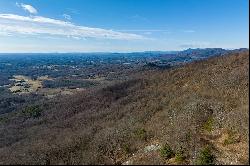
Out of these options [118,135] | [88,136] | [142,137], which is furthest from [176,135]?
[88,136]

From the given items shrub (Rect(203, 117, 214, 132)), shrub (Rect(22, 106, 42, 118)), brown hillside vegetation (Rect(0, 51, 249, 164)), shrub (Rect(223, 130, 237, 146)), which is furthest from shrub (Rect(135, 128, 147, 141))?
shrub (Rect(22, 106, 42, 118))

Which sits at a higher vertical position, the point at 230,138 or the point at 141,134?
the point at 230,138

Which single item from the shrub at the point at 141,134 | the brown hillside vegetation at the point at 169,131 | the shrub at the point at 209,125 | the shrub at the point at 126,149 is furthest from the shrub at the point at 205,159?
the shrub at the point at 141,134

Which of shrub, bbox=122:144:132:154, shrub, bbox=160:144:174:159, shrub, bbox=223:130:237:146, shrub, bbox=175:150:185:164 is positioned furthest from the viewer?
shrub, bbox=122:144:132:154

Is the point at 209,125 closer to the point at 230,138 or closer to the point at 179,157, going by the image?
the point at 230,138

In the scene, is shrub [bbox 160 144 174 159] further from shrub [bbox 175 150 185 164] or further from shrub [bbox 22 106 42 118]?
shrub [bbox 22 106 42 118]

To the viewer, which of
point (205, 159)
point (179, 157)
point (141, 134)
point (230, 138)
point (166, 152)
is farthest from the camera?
point (141, 134)

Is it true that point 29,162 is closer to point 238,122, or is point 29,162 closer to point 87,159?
point 87,159

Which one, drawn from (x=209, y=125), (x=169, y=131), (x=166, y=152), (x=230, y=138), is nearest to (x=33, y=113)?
(x=169, y=131)

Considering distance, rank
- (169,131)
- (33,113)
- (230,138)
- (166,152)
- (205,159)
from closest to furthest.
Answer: (205,159) → (166,152) → (230,138) → (169,131) → (33,113)

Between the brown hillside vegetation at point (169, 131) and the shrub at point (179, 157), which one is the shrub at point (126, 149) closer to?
the brown hillside vegetation at point (169, 131)
